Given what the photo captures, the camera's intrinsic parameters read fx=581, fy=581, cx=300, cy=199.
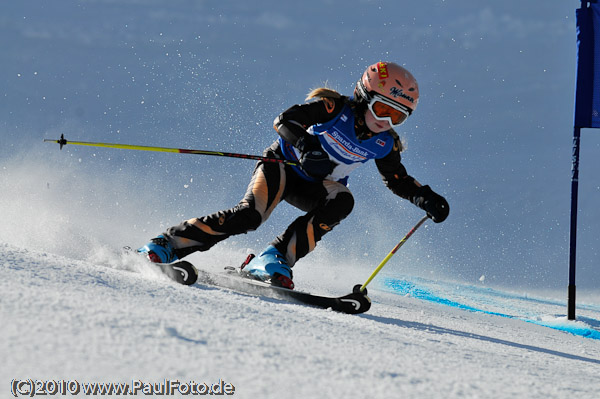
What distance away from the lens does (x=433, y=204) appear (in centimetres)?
343

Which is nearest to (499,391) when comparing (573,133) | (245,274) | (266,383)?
(266,383)

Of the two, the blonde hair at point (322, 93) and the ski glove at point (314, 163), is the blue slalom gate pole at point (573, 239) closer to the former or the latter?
the blonde hair at point (322, 93)

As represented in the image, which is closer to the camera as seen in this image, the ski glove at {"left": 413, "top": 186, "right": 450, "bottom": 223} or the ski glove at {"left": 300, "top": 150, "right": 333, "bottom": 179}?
the ski glove at {"left": 300, "top": 150, "right": 333, "bottom": 179}

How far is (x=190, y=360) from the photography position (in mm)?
1119

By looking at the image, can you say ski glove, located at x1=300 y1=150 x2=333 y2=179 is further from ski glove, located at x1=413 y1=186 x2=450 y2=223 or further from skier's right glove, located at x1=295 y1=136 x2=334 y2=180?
ski glove, located at x1=413 y1=186 x2=450 y2=223

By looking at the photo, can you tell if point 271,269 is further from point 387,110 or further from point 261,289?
point 387,110

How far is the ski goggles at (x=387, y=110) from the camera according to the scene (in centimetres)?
332

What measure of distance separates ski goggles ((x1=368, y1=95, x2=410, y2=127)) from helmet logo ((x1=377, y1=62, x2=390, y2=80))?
0.40 feet

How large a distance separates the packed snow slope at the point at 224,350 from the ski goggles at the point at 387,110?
1.63 m

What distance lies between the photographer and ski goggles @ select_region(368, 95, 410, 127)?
332 cm

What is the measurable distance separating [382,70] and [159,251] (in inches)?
63.6

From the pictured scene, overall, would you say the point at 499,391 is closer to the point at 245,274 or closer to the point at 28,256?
the point at 28,256
